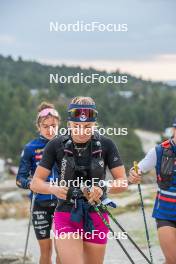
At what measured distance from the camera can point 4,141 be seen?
87.4 metres

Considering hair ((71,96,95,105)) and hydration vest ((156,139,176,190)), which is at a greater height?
hair ((71,96,95,105))

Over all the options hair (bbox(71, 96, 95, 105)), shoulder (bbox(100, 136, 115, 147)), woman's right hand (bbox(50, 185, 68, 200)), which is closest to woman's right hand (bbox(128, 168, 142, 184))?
shoulder (bbox(100, 136, 115, 147))

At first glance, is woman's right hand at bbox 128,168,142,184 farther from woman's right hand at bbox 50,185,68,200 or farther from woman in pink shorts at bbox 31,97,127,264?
woman's right hand at bbox 50,185,68,200

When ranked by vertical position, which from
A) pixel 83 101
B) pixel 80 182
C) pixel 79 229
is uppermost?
pixel 83 101

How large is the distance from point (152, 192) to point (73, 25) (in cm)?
1207

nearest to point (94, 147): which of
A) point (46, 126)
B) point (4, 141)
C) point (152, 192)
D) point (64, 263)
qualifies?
point (64, 263)

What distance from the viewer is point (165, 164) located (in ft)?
19.1

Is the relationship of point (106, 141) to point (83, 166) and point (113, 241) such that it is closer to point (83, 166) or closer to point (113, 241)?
point (83, 166)

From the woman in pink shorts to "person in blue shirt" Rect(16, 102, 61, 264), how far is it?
1.87 metres

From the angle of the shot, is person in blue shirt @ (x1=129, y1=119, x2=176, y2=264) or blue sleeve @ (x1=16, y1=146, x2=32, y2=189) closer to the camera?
person in blue shirt @ (x1=129, y1=119, x2=176, y2=264)

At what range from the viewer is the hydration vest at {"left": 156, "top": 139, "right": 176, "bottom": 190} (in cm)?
577

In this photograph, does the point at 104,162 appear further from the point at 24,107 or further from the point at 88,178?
the point at 24,107

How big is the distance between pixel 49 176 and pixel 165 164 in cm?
170

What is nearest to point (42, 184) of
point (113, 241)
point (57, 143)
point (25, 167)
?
point (57, 143)
